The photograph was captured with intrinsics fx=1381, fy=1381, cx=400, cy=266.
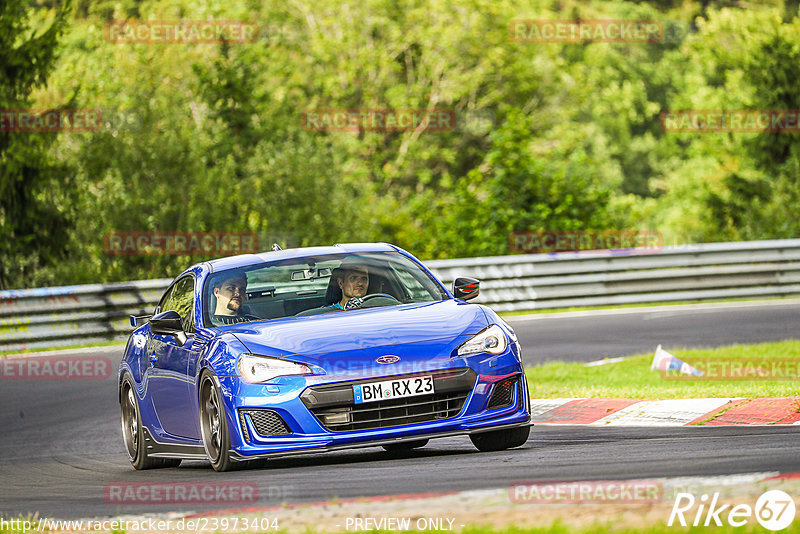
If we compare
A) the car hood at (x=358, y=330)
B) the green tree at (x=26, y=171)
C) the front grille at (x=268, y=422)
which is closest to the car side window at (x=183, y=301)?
the car hood at (x=358, y=330)

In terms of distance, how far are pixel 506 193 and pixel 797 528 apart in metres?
25.9

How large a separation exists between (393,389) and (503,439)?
3.79ft

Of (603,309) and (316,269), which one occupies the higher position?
(316,269)

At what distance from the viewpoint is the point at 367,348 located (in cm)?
831

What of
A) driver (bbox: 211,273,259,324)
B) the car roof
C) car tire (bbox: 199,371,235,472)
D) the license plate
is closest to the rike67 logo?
the license plate

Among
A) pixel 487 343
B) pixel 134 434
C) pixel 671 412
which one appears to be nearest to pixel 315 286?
pixel 487 343

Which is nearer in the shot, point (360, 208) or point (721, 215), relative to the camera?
point (360, 208)

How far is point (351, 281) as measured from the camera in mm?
9750

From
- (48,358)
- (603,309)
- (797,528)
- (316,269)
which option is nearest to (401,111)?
(603,309)

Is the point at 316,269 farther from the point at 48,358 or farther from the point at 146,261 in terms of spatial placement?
the point at 146,261

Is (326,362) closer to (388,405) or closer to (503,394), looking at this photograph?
(388,405)

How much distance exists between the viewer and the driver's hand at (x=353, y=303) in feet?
31.2

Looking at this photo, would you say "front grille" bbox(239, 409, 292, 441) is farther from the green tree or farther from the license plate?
the green tree

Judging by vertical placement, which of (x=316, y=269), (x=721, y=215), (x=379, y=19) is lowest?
(x=721, y=215)
